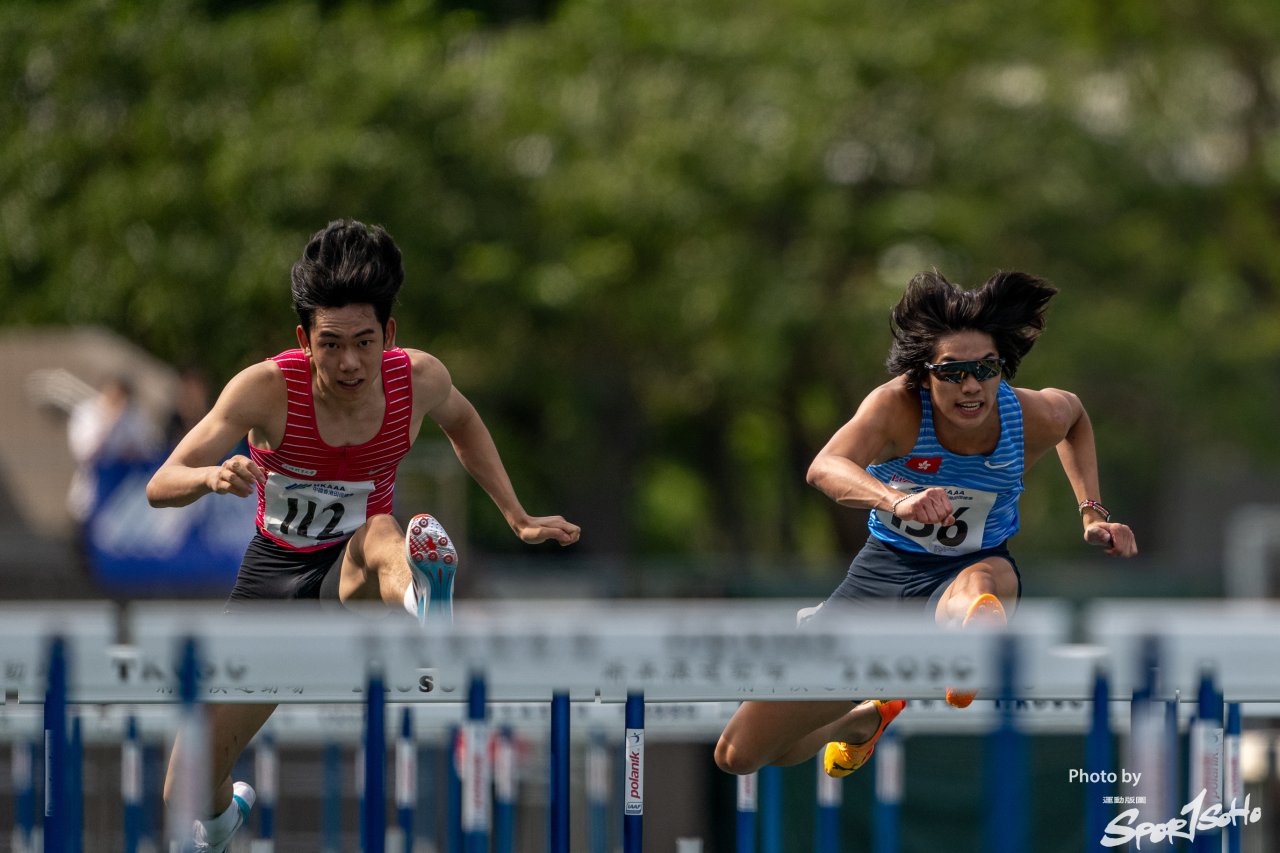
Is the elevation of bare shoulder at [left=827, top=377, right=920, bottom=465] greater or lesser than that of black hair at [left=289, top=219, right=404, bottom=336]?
lesser

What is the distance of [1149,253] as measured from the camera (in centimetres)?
2305

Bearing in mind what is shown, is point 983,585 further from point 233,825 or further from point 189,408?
point 189,408

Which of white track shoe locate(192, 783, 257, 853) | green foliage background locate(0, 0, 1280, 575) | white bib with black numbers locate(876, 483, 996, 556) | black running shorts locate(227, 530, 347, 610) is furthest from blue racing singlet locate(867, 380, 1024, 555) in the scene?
green foliage background locate(0, 0, 1280, 575)

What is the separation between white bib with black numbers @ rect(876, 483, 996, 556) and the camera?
19.2 ft

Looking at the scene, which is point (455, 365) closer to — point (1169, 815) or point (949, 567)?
point (949, 567)

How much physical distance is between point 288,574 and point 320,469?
401mm

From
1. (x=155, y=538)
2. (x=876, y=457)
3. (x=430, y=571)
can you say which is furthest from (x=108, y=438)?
(x=876, y=457)

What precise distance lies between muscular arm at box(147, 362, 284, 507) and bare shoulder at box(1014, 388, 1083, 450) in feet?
7.26

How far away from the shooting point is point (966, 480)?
5.84 meters

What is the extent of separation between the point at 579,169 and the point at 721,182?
5.29 feet

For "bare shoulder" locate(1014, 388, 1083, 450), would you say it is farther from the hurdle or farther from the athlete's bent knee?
the hurdle

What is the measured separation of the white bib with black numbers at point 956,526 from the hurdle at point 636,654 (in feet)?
4.25

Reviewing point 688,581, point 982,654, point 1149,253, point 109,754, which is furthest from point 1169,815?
point 1149,253

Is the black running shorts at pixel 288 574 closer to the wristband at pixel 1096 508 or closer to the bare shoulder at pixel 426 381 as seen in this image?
the bare shoulder at pixel 426 381
